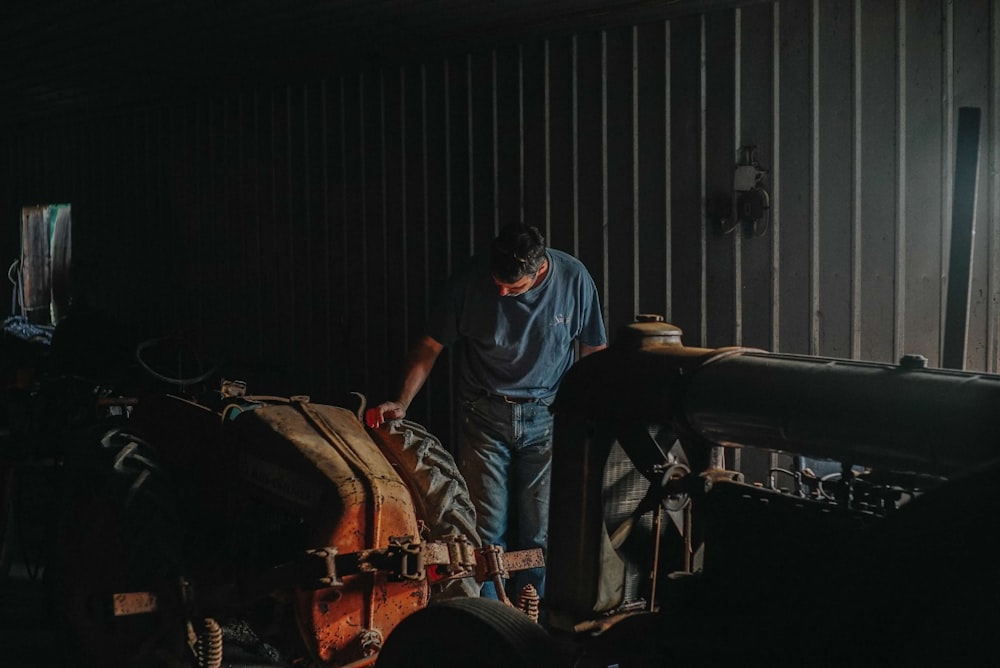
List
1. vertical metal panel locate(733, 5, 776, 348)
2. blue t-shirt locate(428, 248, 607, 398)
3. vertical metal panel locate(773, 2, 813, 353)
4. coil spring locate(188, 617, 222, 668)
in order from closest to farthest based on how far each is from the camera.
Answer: coil spring locate(188, 617, 222, 668), blue t-shirt locate(428, 248, 607, 398), vertical metal panel locate(773, 2, 813, 353), vertical metal panel locate(733, 5, 776, 348)

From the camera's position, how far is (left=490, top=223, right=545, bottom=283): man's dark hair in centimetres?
493

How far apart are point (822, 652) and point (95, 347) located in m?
7.45

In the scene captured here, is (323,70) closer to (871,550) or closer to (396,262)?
(396,262)

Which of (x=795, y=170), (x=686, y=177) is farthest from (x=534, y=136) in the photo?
(x=795, y=170)

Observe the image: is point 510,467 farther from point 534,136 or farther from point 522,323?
point 534,136

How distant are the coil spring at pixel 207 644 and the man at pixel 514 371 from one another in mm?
1691

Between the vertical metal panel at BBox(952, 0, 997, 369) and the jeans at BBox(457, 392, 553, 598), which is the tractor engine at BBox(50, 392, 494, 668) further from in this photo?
the vertical metal panel at BBox(952, 0, 997, 369)

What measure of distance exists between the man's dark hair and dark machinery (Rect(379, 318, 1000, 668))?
1671mm

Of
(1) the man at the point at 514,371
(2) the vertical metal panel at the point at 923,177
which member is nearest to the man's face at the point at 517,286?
(1) the man at the point at 514,371

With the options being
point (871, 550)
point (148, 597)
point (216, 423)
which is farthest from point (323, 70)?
point (871, 550)

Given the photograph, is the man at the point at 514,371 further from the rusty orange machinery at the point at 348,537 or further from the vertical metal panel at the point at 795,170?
the rusty orange machinery at the point at 348,537

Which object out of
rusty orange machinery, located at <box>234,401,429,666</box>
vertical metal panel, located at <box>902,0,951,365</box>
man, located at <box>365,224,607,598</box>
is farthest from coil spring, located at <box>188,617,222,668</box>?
vertical metal panel, located at <box>902,0,951,365</box>

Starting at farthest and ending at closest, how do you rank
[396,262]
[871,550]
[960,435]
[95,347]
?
[95,347] < [396,262] < [960,435] < [871,550]

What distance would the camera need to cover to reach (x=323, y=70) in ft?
26.9
